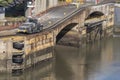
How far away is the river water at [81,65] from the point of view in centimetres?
8031

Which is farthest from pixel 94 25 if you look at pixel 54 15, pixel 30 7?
pixel 30 7

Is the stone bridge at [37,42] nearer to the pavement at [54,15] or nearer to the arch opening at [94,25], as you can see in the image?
the arch opening at [94,25]

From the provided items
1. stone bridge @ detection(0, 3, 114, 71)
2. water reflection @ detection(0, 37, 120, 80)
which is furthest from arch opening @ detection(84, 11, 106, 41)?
water reflection @ detection(0, 37, 120, 80)

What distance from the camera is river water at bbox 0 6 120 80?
263 ft

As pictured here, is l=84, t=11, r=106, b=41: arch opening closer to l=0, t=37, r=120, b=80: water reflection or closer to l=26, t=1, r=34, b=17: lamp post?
l=0, t=37, r=120, b=80: water reflection

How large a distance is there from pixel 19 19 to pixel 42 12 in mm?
10371

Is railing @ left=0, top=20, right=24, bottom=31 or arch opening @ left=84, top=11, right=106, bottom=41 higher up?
railing @ left=0, top=20, right=24, bottom=31

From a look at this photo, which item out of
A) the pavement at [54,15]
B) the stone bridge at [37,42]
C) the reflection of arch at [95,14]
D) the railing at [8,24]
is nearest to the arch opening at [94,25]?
the reflection of arch at [95,14]

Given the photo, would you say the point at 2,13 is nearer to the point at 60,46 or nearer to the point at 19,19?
the point at 19,19

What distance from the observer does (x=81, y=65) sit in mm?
89625

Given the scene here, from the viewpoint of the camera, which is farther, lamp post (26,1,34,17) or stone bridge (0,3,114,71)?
lamp post (26,1,34,17)

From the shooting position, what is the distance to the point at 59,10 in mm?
109000

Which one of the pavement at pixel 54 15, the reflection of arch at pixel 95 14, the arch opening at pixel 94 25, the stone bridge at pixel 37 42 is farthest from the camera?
the reflection of arch at pixel 95 14

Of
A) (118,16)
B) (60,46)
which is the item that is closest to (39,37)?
(60,46)
